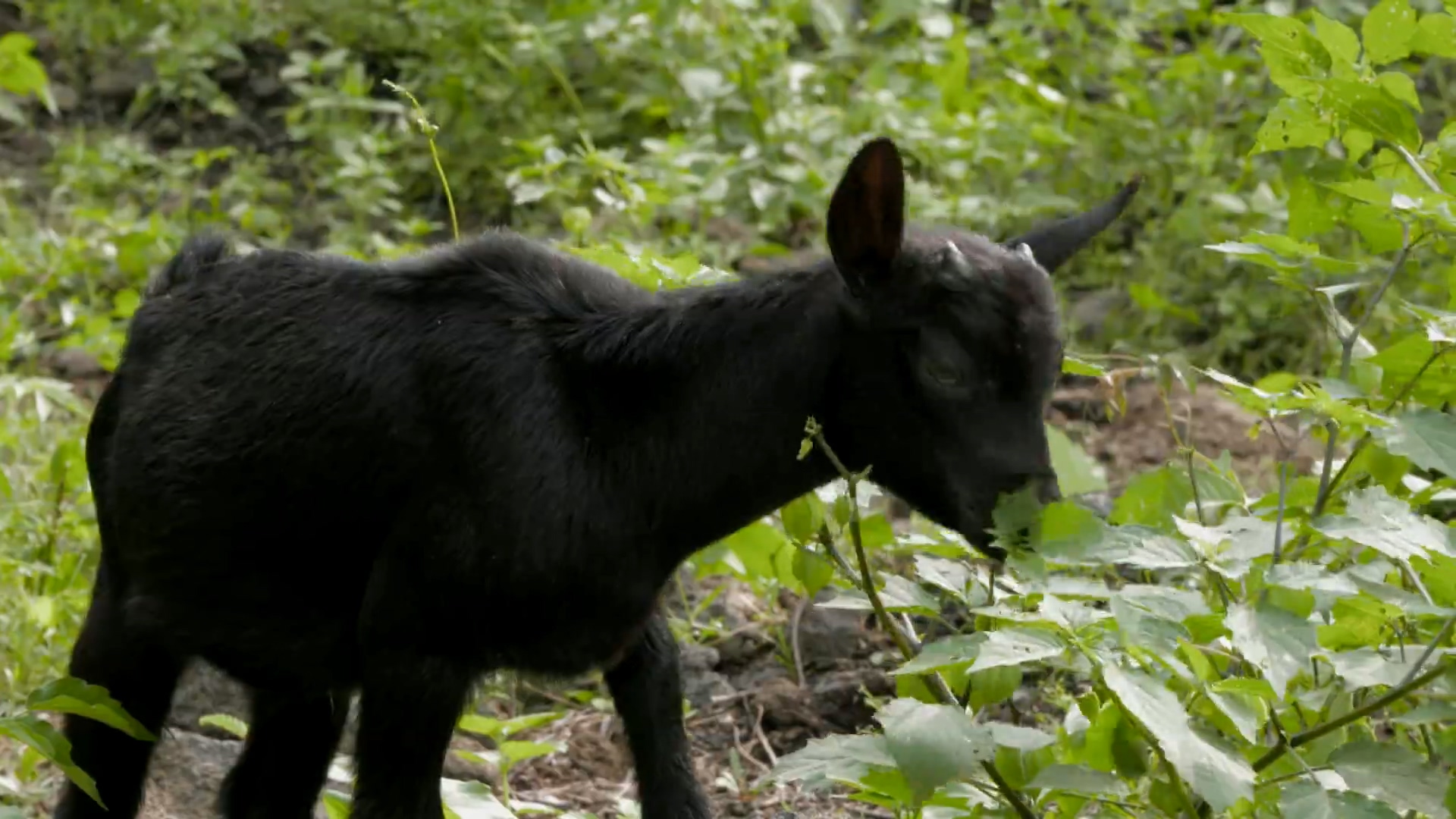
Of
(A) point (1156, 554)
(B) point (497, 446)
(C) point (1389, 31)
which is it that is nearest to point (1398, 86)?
(C) point (1389, 31)

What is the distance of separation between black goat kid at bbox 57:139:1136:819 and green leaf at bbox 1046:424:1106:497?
2120 mm

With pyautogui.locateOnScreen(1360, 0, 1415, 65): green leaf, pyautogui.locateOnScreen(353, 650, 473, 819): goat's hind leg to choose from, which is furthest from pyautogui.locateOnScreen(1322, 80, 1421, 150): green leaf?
pyautogui.locateOnScreen(353, 650, 473, 819): goat's hind leg

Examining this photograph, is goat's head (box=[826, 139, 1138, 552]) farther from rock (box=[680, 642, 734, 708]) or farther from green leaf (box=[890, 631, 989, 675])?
rock (box=[680, 642, 734, 708])

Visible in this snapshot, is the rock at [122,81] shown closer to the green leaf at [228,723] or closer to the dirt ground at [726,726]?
the dirt ground at [726,726]

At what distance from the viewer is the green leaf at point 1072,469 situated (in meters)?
6.04

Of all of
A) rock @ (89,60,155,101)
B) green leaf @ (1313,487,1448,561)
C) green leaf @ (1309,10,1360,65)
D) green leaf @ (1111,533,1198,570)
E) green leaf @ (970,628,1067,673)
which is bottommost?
rock @ (89,60,155,101)

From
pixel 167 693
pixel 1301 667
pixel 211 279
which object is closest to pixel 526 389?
pixel 211 279

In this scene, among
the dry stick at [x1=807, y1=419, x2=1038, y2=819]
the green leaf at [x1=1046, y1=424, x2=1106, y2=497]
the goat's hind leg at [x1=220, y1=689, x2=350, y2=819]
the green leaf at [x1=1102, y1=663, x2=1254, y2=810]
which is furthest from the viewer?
the green leaf at [x1=1046, y1=424, x2=1106, y2=497]

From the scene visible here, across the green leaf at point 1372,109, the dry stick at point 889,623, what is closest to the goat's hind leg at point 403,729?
the dry stick at point 889,623

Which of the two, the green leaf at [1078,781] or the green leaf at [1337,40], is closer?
the green leaf at [1078,781]

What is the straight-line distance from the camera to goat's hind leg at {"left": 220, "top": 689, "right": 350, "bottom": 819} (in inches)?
181

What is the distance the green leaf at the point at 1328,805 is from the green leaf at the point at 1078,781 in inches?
12.2

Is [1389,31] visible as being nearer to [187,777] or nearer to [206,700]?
[187,777]

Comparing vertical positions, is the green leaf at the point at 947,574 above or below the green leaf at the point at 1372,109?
below
